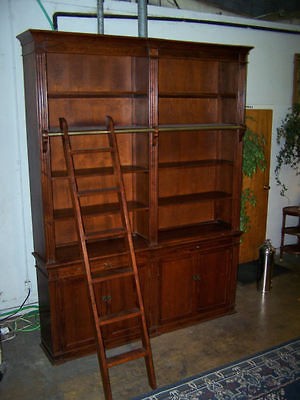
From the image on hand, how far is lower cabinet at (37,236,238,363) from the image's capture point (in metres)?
3.45

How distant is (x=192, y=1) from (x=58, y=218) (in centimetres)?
302

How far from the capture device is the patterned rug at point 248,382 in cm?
308

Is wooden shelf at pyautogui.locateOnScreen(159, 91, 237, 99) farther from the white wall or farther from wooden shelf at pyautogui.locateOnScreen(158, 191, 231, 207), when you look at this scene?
wooden shelf at pyautogui.locateOnScreen(158, 191, 231, 207)

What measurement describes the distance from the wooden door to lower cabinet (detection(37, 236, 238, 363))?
4.76 ft

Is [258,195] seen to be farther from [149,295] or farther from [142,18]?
[142,18]

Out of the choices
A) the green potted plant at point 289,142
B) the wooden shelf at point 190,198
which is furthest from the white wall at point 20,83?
the wooden shelf at point 190,198

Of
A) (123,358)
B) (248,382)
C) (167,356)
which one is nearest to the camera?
(123,358)

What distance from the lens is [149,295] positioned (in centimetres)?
386

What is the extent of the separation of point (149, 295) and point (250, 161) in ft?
7.11

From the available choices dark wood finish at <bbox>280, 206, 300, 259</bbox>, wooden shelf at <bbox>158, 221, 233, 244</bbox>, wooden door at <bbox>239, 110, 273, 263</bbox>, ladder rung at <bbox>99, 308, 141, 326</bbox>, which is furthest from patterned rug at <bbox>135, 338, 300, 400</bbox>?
dark wood finish at <bbox>280, 206, 300, 259</bbox>

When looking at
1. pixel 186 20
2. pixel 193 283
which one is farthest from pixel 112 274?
pixel 186 20

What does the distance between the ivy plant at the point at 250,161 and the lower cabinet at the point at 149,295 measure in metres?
1.20

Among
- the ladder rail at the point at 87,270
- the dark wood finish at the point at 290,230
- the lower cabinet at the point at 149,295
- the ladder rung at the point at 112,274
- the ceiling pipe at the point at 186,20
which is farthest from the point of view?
the dark wood finish at the point at 290,230

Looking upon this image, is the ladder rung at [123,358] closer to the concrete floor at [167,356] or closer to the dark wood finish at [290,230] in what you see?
the concrete floor at [167,356]
